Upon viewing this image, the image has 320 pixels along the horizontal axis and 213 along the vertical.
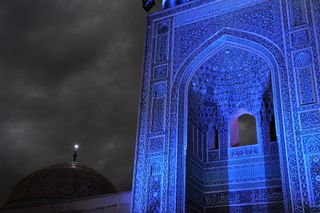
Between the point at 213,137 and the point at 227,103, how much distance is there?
0.72 meters

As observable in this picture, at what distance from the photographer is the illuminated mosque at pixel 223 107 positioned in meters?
6.61

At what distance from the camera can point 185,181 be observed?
23.3 feet

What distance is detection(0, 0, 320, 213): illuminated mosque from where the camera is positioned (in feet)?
21.7

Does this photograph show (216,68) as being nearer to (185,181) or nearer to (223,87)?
(223,87)

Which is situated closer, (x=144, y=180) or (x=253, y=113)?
(x=144, y=180)

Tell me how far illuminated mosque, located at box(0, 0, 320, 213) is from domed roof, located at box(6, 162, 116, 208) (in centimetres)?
154

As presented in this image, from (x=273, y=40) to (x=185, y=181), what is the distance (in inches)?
106

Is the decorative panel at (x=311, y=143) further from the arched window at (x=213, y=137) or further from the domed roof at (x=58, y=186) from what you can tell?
the domed roof at (x=58, y=186)

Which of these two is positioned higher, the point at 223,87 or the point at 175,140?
the point at 223,87

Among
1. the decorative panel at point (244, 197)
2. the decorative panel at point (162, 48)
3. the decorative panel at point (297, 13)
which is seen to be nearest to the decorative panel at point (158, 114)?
the decorative panel at point (162, 48)

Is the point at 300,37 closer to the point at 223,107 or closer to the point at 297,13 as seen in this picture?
the point at 297,13

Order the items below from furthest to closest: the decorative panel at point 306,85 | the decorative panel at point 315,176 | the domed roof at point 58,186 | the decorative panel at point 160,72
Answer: the domed roof at point 58,186, the decorative panel at point 160,72, the decorative panel at point 306,85, the decorative panel at point 315,176

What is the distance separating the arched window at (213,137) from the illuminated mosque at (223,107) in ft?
0.07

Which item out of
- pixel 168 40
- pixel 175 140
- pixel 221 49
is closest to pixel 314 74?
pixel 221 49
